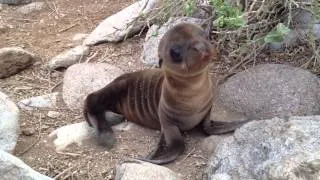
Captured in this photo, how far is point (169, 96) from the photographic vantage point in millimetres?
4043

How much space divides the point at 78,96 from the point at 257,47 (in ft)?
4.27

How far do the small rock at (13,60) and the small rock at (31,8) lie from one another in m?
1.35

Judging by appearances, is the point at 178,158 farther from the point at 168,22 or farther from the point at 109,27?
the point at 109,27

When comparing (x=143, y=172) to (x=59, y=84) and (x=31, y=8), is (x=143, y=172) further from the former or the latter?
(x=31, y=8)

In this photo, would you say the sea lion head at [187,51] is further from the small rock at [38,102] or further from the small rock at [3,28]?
A: the small rock at [3,28]

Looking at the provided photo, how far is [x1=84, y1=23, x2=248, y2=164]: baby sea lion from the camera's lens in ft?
12.3

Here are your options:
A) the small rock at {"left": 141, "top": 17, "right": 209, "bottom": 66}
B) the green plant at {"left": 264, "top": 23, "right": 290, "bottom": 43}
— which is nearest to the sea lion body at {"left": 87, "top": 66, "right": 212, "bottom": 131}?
the green plant at {"left": 264, "top": 23, "right": 290, "bottom": 43}

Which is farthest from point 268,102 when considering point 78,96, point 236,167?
point 78,96

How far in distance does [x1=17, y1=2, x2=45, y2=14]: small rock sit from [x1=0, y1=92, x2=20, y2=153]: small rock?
8.30ft

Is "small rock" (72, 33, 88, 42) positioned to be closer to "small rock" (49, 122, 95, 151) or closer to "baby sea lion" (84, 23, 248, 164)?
"baby sea lion" (84, 23, 248, 164)

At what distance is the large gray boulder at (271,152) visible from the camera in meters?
3.07

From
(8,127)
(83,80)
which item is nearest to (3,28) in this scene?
(83,80)

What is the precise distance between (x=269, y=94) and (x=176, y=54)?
87 centimetres

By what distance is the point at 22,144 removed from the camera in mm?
4289
